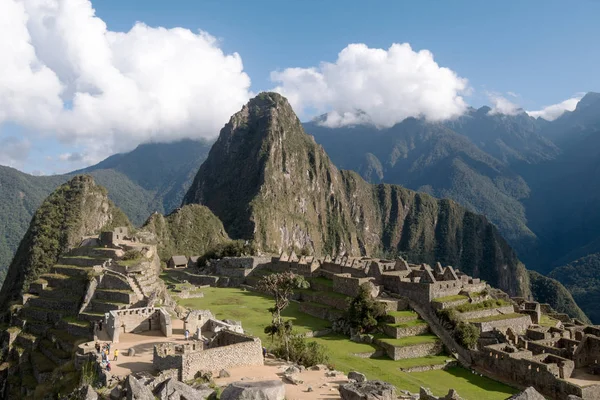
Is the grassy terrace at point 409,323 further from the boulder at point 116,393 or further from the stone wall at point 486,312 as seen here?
the boulder at point 116,393

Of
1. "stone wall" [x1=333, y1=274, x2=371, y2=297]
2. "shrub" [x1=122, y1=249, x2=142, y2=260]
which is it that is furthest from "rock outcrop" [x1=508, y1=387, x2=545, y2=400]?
"shrub" [x1=122, y1=249, x2=142, y2=260]

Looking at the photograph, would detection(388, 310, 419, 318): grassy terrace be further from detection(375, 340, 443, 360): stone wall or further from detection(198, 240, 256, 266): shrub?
detection(198, 240, 256, 266): shrub

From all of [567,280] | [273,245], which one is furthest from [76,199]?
[567,280]

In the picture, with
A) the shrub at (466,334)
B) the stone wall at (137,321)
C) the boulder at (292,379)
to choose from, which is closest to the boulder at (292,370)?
the boulder at (292,379)

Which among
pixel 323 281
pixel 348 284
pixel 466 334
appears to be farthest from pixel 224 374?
pixel 323 281

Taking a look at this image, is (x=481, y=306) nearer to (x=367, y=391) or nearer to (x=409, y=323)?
(x=409, y=323)

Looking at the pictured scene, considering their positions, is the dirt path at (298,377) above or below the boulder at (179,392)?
below
